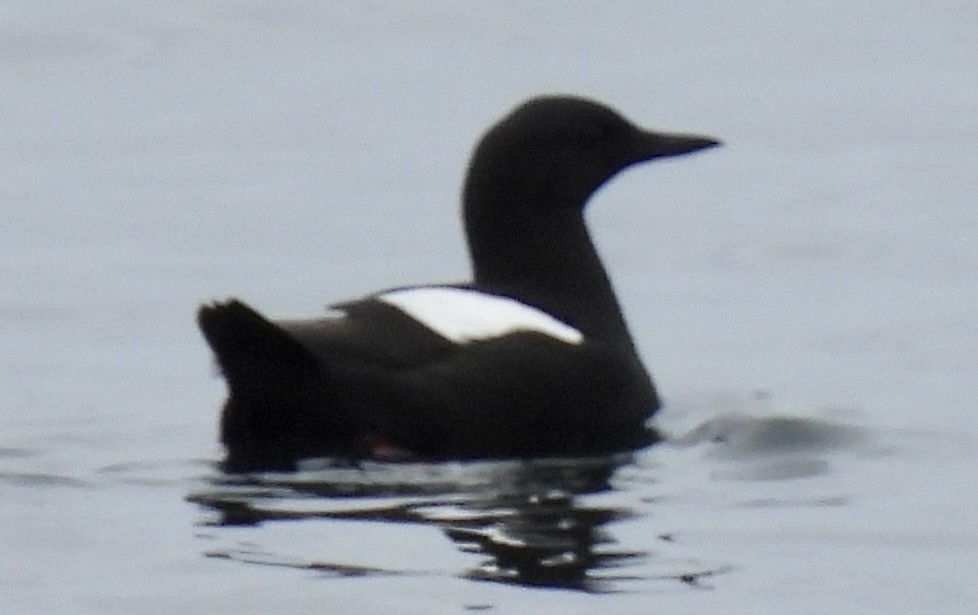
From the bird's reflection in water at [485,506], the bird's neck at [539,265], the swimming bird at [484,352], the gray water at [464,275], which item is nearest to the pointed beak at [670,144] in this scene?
the swimming bird at [484,352]

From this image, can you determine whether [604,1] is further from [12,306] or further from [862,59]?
[12,306]

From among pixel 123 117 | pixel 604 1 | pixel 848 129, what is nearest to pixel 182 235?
pixel 123 117

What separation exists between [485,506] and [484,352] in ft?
2.59

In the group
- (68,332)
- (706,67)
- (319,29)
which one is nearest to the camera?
(68,332)

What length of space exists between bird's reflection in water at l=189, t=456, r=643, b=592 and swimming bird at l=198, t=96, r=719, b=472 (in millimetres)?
118

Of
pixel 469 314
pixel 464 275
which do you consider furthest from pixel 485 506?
pixel 464 275

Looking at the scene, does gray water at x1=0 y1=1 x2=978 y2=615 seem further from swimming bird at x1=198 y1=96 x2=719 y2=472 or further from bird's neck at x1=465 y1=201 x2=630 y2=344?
bird's neck at x1=465 y1=201 x2=630 y2=344

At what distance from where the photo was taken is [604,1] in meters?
25.3

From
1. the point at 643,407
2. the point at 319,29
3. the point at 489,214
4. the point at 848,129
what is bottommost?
the point at 643,407

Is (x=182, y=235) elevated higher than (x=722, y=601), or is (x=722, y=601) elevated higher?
(x=182, y=235)

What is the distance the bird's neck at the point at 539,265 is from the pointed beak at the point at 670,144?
0.57m

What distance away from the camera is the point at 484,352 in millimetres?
9500

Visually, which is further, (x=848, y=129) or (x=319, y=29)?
(x=319, y=29)

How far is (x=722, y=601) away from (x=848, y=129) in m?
12.0
